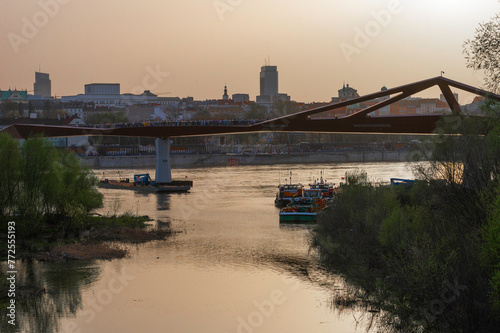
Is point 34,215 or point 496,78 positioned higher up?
point 496,78

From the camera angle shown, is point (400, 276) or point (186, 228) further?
point (186, 228)

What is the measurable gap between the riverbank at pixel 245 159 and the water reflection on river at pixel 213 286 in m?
43.9

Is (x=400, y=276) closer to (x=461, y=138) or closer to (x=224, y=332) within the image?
(x=224, y=332)

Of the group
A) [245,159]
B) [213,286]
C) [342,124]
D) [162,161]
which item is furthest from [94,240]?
[245,159]

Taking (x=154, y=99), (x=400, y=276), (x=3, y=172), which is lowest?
(x=400, y=276)

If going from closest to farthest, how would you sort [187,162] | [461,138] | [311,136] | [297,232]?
[461,138], [297,232], [187,162], [311,136]

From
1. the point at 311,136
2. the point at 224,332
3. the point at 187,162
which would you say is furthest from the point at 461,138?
the point at 311,136

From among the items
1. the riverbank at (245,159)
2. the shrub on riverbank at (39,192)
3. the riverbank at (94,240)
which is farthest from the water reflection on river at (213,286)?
the riverbank at (245,159)

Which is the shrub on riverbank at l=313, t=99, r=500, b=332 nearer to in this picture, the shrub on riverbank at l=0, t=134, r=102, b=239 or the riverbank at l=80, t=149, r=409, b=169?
the shrub on riverbank at l=0, t=134, r=102, b=239

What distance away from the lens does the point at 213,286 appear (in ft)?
60.9

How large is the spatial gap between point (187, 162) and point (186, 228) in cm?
4795

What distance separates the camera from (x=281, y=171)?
206 ft

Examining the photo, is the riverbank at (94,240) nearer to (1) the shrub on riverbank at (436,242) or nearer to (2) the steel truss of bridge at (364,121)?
(1) the shrub on riverbank at (436,242)

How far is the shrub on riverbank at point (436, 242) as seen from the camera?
11.8 m
